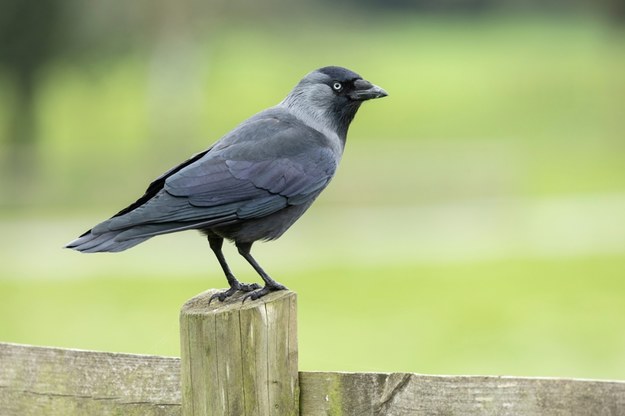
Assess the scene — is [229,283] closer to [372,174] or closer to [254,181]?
[254,181]

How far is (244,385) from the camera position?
3.24 m

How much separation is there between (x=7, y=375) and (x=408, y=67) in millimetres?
39746

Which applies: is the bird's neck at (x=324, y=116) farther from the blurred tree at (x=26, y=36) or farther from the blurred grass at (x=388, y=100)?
the blurred tree at (x=26, y=36)

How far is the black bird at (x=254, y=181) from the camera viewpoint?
3.94 m

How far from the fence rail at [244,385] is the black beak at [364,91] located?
5.73 ft

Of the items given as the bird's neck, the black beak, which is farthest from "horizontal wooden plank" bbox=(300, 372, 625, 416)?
the black beak

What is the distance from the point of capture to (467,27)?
129ft

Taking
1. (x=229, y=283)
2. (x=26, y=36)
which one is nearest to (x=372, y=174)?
(x=26, y=36)

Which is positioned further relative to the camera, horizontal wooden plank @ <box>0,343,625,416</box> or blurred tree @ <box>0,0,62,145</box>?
blurred tree @ <box>0,0,62,145</box>

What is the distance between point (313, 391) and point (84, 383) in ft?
2.44

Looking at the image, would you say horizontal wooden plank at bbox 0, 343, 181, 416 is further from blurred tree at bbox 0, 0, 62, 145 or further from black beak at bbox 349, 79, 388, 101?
blurred tree at bbox 0, 0, 62, 145

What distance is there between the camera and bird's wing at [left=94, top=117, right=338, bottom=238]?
4012 millimetres

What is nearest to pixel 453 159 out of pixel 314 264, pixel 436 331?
pixel 314 264

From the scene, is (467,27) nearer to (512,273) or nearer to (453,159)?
(453,159)
